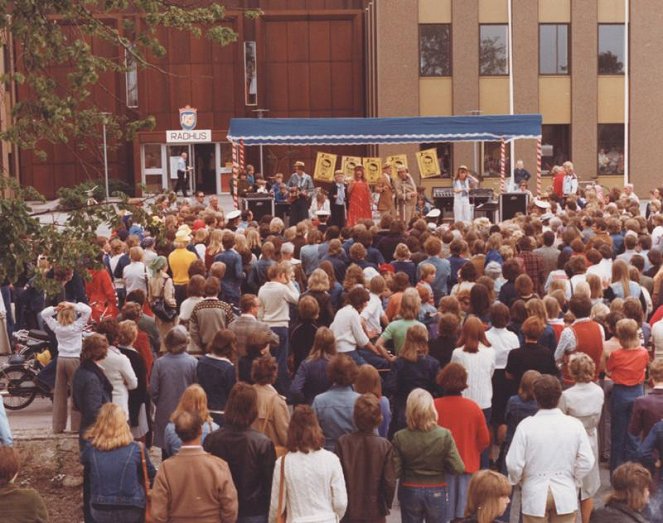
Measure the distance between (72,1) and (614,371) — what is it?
6002 mm

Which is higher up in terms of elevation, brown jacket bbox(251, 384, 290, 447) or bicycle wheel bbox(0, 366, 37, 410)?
brown jacket bbox(251, 384, 290, 447)

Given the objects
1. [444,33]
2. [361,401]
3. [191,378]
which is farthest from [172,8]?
[444,33]

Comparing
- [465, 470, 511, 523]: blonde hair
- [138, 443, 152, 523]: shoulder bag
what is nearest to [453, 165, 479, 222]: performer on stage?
[138, 443, 152, 523]: shoulder bag

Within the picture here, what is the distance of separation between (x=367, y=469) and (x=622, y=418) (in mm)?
3563

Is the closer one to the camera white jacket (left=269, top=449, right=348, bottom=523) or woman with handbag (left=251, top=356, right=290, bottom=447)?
white jacket (left=269, top=449, right=348, bottom=523)

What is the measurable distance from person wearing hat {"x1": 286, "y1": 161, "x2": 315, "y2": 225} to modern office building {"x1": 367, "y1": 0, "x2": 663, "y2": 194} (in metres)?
15.2

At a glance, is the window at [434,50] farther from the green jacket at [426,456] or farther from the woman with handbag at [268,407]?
the green jacket at [426,456]

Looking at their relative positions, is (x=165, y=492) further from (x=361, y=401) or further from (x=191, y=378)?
(x=191, y=378)

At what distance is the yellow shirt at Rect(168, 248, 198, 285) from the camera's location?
16.9 metres

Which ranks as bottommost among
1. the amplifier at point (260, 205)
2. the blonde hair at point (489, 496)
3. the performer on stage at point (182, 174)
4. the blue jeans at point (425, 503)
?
the blue jeans at point (425, 503)

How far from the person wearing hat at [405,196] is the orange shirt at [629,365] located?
19.5 meters

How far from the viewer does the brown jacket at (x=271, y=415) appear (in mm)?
9227

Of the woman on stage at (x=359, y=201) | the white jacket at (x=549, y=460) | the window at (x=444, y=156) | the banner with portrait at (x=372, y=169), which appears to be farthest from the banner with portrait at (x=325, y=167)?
the white jacket at (x=549, y=460)

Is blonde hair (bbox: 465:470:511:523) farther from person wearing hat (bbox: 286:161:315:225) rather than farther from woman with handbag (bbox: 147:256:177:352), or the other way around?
person wearing hat (bbox: 286:161:315:225)
